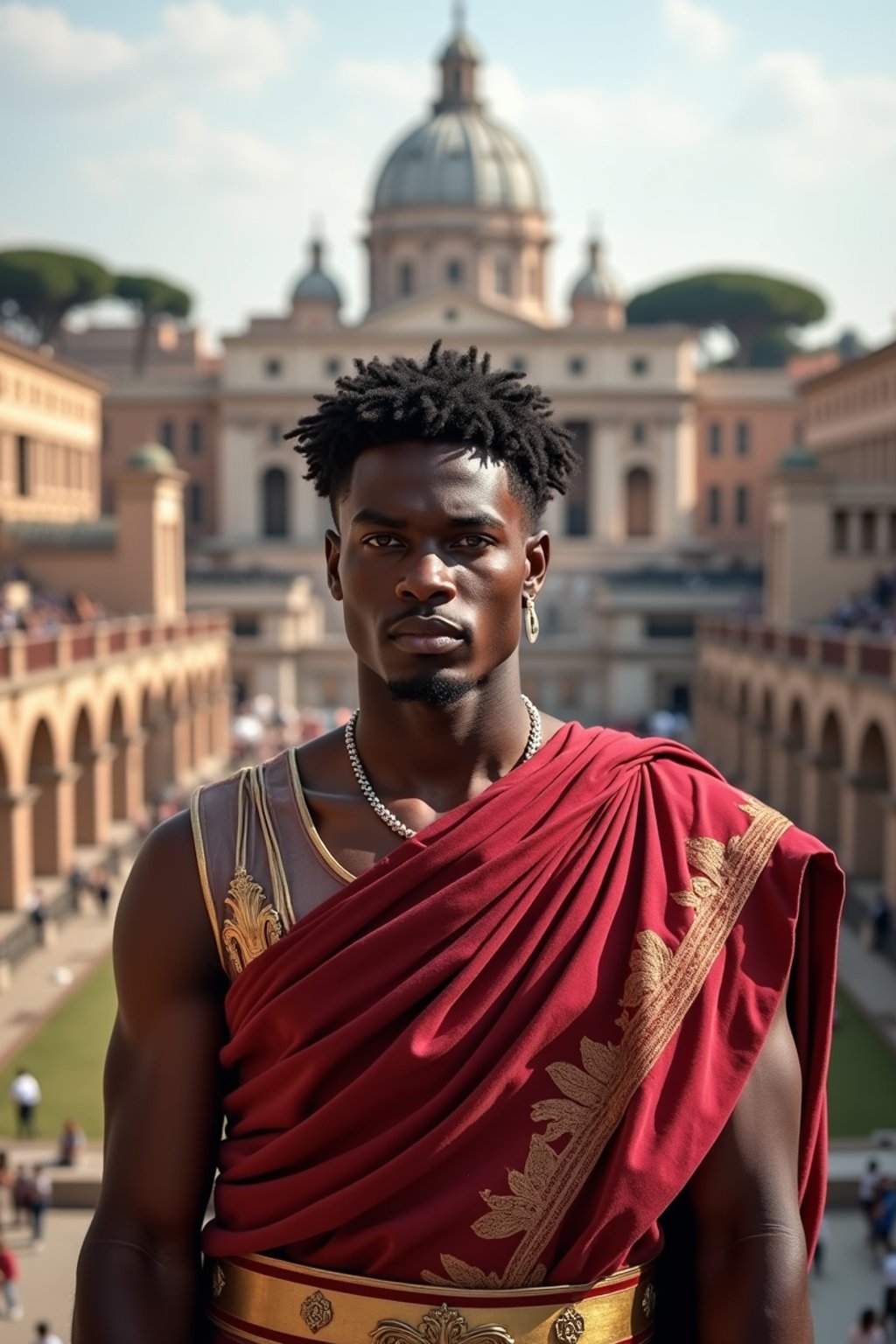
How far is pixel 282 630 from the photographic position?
6650cm

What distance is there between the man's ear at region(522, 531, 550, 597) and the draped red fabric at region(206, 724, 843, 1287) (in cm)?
50

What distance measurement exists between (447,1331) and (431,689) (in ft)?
3.95

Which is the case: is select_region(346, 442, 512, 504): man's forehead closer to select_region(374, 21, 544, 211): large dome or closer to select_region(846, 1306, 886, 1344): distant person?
select_region(846, 1306, 886, 1344): distant person

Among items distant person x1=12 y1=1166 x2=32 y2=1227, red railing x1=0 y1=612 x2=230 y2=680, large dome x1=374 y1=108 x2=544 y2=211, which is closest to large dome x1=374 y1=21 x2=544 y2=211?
large dome x1=374 y1=108 x2=544 y2=211

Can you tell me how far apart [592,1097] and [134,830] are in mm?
39941

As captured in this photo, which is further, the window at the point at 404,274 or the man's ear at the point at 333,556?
the window at the point at 404,274

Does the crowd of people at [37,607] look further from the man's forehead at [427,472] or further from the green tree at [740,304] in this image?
the green tree at [740,304]

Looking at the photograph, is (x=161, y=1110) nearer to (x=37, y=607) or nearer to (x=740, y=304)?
(x=37, y=607)

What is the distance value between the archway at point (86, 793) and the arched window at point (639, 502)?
4742 cm

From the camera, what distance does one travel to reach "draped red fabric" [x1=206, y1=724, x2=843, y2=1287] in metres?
3.53

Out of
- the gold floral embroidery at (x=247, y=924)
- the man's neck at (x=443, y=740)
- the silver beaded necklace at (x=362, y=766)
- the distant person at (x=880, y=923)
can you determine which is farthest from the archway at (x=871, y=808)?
the gold floral embroidery at (x=247, y=924)

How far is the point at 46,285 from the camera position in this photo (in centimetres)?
9406

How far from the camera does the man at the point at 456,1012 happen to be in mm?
3549

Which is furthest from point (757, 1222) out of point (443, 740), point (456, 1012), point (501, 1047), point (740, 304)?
point (740, 304)
